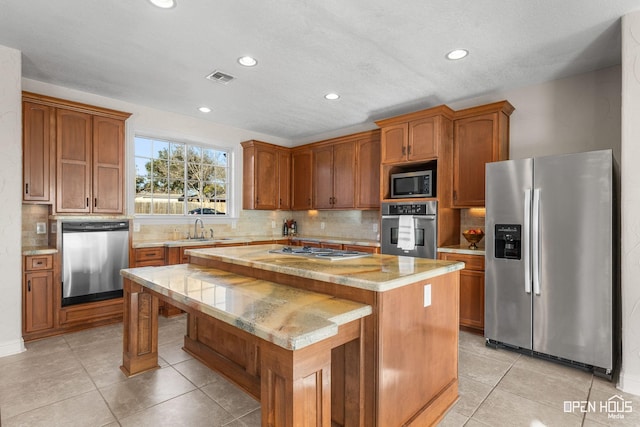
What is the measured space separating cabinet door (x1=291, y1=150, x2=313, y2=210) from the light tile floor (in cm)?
334

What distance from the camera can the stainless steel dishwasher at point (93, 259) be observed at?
3.55m

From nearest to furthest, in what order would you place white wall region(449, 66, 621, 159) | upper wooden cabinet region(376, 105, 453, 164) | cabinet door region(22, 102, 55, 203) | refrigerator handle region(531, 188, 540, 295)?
refrigerator handle region(531, 188, 540, 295) → white wall region(449, 66, 621, 159) → cabinet door region(22, 102, 55, 203) → upper wooden cabinet region(376, 105, 453, 164)

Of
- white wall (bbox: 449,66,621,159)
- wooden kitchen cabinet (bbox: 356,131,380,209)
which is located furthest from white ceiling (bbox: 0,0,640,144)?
wooden kitchen cabinet (bbox: 356,131,380,209)

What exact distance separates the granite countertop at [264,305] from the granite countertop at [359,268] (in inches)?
4.4

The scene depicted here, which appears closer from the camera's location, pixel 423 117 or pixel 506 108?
pixel 506 108

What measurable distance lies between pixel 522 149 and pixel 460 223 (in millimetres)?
1102

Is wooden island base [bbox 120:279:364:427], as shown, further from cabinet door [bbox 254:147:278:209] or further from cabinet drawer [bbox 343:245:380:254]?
cabinet door [bbox 254:147:278:209]

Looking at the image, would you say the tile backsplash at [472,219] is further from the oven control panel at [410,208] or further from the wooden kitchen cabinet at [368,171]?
the wooden kitchen cabinet at [368,171]

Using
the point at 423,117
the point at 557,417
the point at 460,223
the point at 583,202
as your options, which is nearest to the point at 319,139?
the point at 423,117

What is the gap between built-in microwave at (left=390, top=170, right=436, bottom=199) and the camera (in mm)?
3996

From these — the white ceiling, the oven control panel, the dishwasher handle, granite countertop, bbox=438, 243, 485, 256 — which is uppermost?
the white ceiling

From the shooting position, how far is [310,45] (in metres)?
2.84

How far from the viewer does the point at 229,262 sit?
2.68 metres

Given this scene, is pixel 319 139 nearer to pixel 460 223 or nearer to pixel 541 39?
pixel 460 223
